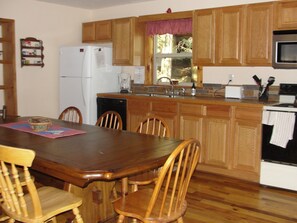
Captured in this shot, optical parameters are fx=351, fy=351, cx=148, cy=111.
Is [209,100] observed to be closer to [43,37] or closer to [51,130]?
[51,130]

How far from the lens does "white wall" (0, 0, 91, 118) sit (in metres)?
5.14

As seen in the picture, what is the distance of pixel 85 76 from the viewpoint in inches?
207

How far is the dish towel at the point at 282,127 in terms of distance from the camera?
359 centimetres

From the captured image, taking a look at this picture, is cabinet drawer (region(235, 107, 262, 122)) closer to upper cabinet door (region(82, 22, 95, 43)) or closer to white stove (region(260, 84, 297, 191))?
white stove (region(260, 84, 297, 191))

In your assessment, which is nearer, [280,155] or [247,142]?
[280,155]

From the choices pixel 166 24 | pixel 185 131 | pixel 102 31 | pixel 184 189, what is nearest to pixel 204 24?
pixel 166 24

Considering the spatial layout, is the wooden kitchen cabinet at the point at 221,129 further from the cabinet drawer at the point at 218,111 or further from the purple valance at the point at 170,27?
the purple valance at the point at 170,27

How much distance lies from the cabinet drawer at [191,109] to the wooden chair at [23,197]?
2351 millimetres

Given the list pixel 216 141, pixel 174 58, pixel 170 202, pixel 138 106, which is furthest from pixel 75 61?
pixel 170 202

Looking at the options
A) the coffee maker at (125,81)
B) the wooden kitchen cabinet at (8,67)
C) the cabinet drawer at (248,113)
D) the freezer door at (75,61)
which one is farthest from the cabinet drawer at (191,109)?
the wooden kitchen cabinet at (8,67)

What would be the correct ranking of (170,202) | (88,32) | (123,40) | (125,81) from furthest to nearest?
(88,32) → (125,81) → (123,40) → (170,202)

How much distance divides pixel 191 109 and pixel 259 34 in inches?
46.5

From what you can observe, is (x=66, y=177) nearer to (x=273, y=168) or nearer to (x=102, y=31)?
(x=273, y=168)

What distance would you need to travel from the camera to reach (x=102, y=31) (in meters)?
5.65
